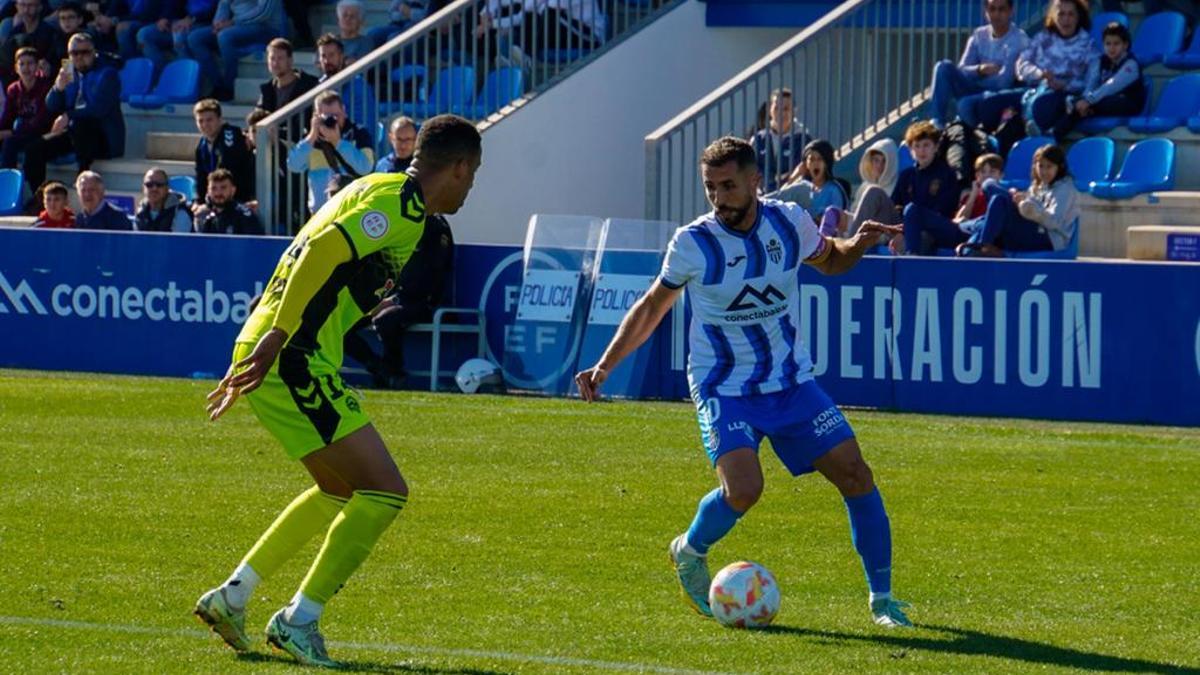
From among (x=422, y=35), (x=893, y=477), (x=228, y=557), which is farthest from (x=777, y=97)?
(x=228, y=557)

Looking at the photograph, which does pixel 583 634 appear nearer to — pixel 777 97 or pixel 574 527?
pixel 574 527

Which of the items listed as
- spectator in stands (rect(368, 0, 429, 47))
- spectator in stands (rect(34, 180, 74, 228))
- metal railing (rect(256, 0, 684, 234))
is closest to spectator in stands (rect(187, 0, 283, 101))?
spectator in stands (rect(368, 0, 429, 47))

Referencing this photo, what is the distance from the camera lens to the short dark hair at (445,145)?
23.4ft

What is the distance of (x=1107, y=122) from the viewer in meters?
18.7

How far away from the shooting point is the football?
25.8ft

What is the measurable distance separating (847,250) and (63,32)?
18.3m

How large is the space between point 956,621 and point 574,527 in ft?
8.55

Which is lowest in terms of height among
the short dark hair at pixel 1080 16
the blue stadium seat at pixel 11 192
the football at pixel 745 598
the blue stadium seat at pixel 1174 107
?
the football at pixel 745 598

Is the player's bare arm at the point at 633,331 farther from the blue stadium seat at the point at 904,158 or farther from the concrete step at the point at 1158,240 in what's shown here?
the blue stadium seat at the point at 904,158

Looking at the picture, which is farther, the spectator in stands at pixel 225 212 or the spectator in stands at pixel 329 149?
the spectator in stands at pixel 225 212

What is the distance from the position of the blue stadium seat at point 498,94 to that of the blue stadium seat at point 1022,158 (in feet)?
17.3

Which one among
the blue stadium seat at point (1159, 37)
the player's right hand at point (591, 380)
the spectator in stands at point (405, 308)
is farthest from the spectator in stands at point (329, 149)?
the player's right hand at point (591, 380)

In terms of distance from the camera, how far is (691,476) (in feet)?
39.7

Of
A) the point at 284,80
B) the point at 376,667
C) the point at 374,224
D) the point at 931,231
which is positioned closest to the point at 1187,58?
the point at 931,231
